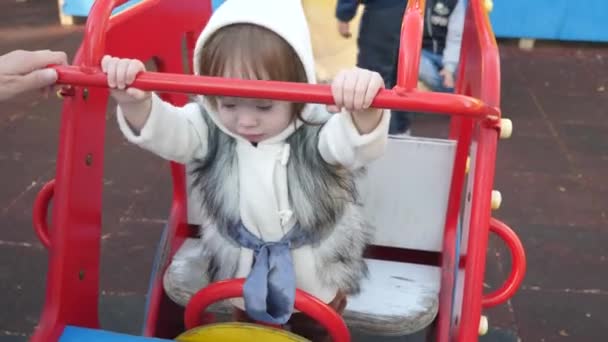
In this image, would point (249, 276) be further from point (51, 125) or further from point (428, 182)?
point (51, 125)

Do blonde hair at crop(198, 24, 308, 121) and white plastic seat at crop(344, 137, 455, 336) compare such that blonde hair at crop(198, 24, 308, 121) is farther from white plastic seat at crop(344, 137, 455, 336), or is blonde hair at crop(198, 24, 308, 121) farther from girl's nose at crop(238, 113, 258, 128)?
white plastic seat at crop(344, 137, 455, 336)

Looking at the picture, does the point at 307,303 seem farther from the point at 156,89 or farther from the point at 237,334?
the point at 156,89

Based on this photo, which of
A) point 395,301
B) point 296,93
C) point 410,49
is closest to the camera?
point 296,93

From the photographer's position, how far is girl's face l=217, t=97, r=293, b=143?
1.03 metres

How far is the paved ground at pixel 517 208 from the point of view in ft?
6.06

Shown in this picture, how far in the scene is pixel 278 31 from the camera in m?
0.99

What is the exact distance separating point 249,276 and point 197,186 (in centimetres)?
21

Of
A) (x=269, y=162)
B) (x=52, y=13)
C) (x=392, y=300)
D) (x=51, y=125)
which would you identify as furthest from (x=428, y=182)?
(x=52, y=13)

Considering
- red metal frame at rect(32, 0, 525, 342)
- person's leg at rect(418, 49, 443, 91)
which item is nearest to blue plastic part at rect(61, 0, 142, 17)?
person's leg at rect(418, 49, 443, 91)

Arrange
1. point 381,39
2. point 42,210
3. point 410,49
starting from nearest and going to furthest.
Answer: point 410,49, point 42,210, point 381,39

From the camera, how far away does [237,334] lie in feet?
3.43

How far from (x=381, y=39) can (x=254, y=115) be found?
1.27 metres

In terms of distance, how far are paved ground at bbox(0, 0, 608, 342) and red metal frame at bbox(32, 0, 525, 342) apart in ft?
2.32

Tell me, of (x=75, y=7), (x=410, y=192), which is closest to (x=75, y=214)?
(x=410, y=192)
